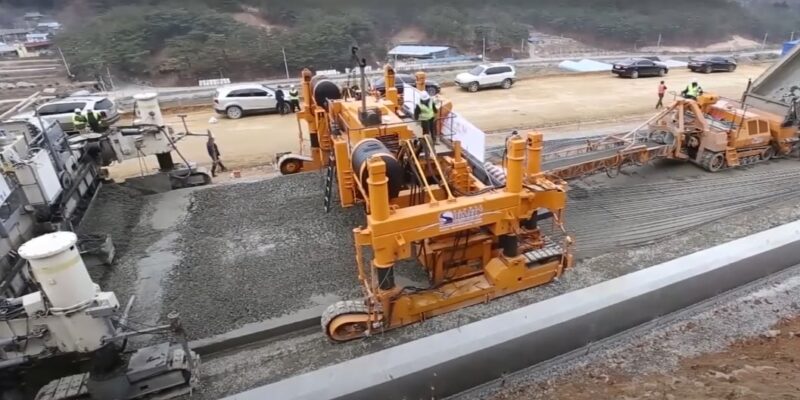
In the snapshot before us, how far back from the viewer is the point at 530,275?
6.21 m

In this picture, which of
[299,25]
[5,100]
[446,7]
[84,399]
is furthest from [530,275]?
[446,7]

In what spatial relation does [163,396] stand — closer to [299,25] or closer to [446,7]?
[299,25]

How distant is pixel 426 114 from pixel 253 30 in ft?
78.4

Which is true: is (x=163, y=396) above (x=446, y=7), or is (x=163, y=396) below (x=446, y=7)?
below

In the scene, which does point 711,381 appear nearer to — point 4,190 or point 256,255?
point 256,255

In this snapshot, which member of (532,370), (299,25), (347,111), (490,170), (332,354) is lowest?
(332,354)

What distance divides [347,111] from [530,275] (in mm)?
4241

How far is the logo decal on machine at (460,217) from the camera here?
5.39 meters

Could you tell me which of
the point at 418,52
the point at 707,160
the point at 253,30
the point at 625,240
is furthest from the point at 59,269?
the point at 418,52

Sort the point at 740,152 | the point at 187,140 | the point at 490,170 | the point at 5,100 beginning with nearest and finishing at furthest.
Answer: the point at 490,170
the point at 740,152
the point at 187,140
the point at 5,100

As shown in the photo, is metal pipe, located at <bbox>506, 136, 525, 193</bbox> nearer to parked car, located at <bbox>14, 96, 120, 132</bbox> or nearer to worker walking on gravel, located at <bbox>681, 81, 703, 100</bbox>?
worker walking on gravel, located at <bbox>681, 81, 703, 100</bbox>

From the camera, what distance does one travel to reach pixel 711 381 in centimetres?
387

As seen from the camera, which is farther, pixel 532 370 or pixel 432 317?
pixel 432 317

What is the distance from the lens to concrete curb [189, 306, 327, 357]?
222 inches
